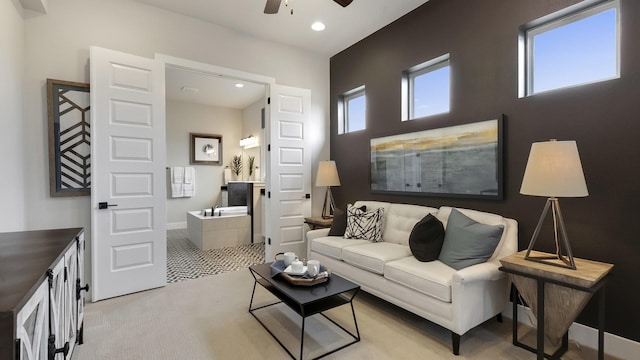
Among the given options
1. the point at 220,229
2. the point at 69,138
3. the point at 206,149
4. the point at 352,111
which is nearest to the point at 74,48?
the point at 69,138

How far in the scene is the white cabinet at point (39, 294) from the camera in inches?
33.9

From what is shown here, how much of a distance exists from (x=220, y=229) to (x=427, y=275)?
3.82 metres

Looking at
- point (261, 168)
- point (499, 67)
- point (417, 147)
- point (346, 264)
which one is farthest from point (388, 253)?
point (261, 168)

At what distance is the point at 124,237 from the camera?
3033mm

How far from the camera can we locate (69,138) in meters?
2.87

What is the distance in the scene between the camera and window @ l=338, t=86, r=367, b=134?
4364mm

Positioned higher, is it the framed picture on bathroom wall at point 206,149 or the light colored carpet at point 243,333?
the framed picture on bathroom wall at point 206,149

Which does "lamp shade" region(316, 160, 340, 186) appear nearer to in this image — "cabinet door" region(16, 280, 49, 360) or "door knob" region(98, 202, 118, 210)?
"door knob" region(98, 202, 118, 210)

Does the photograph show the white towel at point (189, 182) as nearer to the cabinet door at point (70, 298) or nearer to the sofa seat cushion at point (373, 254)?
the sofa seat cushion at point (373, 254)

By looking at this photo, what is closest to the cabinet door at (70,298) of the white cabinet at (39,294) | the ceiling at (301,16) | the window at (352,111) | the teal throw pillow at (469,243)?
the white cabinet at (39,294)

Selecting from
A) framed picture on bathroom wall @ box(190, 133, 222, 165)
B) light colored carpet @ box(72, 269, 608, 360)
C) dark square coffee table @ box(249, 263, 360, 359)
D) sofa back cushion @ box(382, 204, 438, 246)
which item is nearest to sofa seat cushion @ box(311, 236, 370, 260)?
sofa back cushion @ box(382, 204, 438, 246)

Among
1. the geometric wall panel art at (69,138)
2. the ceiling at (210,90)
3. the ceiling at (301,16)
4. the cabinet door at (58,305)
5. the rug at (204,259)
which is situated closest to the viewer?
the cabinet door at (58,305)

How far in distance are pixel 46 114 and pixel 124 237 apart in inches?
53.9

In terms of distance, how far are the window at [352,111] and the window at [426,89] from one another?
77cm
